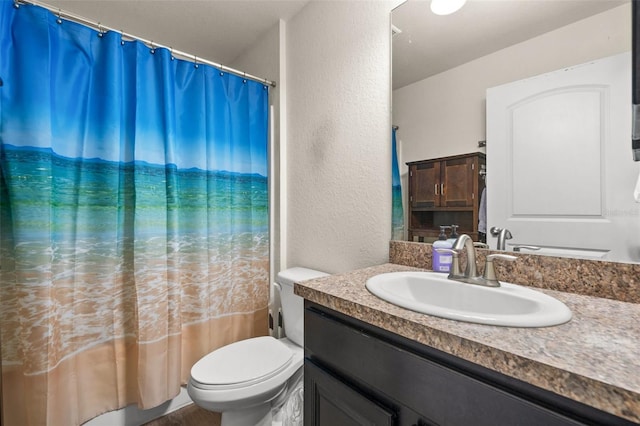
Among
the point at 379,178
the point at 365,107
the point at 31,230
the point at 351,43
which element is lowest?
the point at 31,230

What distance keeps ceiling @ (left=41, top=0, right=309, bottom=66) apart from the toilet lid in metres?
1.96

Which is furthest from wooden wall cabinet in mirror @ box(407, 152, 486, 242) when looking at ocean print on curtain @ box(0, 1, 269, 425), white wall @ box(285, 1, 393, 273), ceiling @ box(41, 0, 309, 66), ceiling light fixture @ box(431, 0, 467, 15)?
ceiling @ box(41, 0, 309, 66)

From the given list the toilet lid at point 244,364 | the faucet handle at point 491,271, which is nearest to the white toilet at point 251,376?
the toilet lid at point 244,364

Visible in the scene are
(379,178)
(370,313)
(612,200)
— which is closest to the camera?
(370,313)

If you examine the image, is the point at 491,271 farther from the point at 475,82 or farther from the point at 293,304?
the point at 293,304

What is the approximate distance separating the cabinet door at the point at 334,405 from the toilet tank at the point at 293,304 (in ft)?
1.98

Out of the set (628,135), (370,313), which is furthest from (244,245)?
(628,135)

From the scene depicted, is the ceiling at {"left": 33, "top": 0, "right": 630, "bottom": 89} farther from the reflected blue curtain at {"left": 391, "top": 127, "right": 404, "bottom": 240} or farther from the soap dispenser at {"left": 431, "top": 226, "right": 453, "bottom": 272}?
the soap dispenser at {"left": 431, "top": 226, "right": 453, "bottom": 272}

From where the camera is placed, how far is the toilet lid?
3.72 feet

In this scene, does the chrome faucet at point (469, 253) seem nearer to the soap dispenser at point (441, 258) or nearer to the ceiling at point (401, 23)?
the soap dispenser at point (441, 258)

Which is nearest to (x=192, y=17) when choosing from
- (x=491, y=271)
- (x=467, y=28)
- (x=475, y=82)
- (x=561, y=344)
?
(x=467, y=28)

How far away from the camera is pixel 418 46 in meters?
1.19

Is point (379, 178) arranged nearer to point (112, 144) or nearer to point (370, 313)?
point (370, 313)

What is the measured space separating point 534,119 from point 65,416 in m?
2.24
